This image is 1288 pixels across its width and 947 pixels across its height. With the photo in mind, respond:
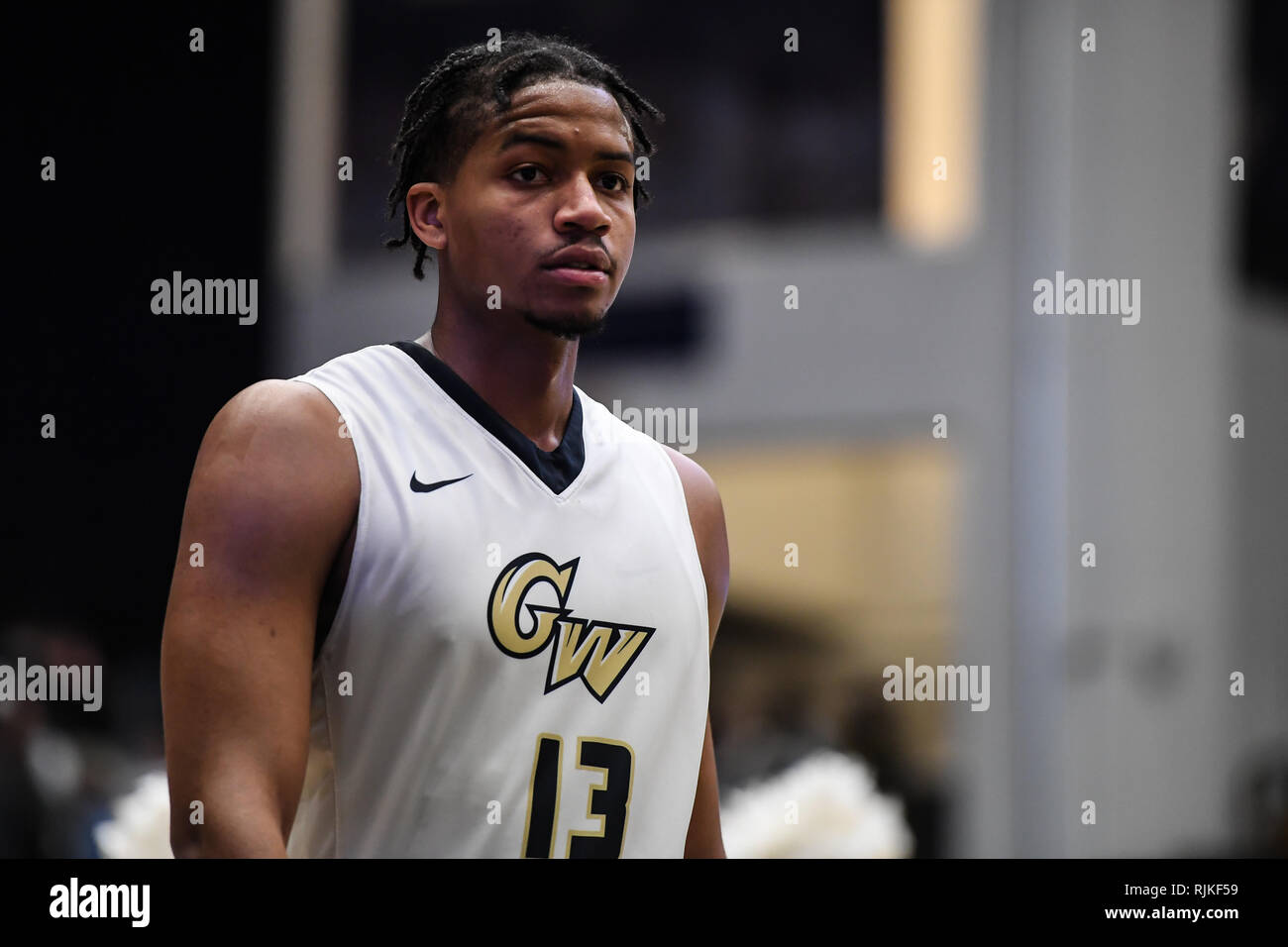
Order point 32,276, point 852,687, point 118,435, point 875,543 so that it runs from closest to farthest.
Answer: point 118,435, point 32,276, point 852,687, point 875,543

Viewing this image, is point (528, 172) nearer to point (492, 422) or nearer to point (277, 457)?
point (492, 422)

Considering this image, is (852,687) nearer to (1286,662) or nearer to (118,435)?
(1286,662)

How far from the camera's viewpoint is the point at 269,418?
2.28m

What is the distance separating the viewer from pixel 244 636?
2221mm

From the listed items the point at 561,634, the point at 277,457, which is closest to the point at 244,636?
the point at 277,457

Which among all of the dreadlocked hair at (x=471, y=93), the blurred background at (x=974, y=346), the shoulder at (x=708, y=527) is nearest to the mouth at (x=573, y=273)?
the dreadlocked hair at (x=471, y=93)

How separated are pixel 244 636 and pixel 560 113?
2.89ft

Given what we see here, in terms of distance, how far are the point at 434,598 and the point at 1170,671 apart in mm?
11575

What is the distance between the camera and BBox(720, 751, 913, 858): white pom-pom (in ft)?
11.6

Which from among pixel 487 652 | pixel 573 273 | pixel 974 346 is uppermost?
pixel 974 346

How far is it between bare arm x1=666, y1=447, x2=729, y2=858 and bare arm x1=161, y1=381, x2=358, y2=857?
2.32ft

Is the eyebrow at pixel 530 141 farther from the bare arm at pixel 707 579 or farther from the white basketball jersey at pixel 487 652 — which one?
the bare arm at pixel 707 579

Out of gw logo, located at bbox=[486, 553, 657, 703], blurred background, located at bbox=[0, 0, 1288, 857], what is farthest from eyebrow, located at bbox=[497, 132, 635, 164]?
blurred background, located at bbox=[0, 0, 1288, 857]
